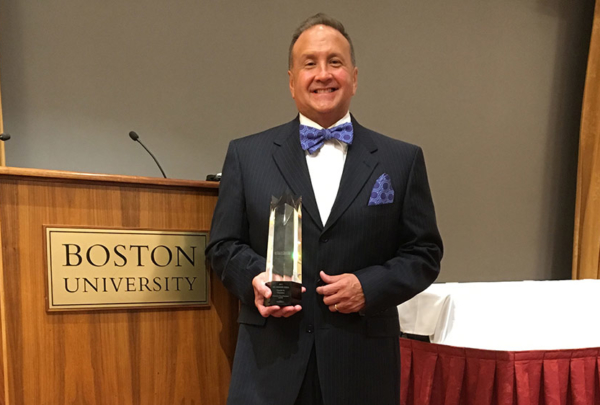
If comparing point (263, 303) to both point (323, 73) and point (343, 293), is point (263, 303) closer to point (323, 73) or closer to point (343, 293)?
point (343, 293)

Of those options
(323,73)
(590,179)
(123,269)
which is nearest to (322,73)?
(323,73)

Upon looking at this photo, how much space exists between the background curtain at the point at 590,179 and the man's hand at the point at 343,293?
298 cm

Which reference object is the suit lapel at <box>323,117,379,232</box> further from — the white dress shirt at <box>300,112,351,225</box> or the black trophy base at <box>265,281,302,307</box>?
the black trophy base at <box>265,281,302,307</box>

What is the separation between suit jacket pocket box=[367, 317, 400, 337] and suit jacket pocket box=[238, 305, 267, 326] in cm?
25

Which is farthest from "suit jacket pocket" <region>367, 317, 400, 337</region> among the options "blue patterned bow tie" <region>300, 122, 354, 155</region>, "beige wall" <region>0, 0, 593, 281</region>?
"beige wall" <region>0, 0, 593, 281</region>

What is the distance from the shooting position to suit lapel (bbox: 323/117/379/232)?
1.22 m

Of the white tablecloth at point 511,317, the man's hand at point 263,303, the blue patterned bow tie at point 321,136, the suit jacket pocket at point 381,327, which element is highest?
the blue patterned bow tie at point 321,136

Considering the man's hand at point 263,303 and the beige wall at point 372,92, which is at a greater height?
the beige wall at point 372,92

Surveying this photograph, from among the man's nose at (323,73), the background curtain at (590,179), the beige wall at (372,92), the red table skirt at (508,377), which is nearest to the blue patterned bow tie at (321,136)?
the man's nose at (323,73)

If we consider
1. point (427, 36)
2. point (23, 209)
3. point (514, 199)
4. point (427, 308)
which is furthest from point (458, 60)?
point (23, 209)

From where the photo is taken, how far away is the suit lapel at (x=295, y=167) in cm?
122

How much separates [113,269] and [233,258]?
341mm

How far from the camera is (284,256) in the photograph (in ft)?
3.56

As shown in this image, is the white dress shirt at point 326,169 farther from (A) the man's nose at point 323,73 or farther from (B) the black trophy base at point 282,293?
(B) the black trophy base at point 282,293
